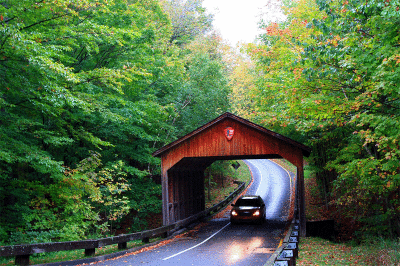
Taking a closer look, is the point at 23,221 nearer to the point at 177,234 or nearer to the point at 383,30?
the point at 177,234

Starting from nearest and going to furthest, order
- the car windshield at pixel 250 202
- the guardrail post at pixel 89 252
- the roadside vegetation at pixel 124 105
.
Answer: the roadside vegetation at pixel 124 105 → the guardrail post at pixel 89 252 → the car windshield at pixel 250 202

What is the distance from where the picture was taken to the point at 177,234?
1675cm

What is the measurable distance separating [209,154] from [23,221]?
9186mm

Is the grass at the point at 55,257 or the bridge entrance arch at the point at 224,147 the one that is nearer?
the grass at the point at 55,257

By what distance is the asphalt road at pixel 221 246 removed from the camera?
10.4 m

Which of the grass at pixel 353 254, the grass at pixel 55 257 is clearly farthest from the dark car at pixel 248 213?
the grass at pixel 55 257

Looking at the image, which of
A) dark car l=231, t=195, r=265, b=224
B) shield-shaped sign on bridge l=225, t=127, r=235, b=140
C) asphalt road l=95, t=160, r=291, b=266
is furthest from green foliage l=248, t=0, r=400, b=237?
dark car l=231, t=195, r=265, b=224

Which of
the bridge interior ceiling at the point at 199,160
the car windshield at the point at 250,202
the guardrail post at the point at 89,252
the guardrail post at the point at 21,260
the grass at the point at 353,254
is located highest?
the bridge interior ceiling at the point at 199,160

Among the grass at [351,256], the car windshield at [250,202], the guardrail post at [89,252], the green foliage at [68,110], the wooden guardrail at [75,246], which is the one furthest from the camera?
the car windshield at [250,202]

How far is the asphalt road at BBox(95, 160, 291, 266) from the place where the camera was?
10422 millimetres

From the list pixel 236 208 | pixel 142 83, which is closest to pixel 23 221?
pixel 142 83

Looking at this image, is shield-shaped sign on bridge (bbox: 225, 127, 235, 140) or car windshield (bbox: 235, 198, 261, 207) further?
car windshield (bbox: 235, 198, 261, 207)

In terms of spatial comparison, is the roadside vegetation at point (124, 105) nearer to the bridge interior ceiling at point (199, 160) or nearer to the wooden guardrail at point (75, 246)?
the bridge interior ceiling at point (199, 160)

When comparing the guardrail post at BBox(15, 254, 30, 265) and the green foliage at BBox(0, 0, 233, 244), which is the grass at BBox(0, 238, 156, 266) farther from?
the guardrail post at BBox(15, 254, 30, 265)
